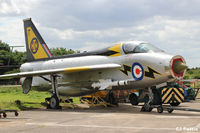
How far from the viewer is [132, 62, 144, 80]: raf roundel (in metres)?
13.0

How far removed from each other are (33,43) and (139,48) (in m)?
9.05

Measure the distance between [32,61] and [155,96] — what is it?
9.59 m

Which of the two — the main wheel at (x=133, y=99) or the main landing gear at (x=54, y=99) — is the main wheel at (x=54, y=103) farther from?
the main wheel at (x=133, y=99)

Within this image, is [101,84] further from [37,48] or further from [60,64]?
[37,48]

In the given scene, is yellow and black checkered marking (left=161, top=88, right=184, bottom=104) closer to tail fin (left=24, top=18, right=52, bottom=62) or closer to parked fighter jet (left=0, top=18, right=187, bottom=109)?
parked fighter jet (left=0, top=18, right=187, bottom=109)

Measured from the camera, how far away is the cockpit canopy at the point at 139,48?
13.2 meters

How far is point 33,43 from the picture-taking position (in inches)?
762

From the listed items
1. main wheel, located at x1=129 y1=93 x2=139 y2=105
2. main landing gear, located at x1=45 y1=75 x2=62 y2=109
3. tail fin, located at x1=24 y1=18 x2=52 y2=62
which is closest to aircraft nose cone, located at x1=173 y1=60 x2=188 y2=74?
main wheel, located at x1=129 y1=93 x2=139 y2=105

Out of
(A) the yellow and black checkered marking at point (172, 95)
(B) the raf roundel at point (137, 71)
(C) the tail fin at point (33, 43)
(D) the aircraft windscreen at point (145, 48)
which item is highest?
(C) the tail fin at point (33, 43)

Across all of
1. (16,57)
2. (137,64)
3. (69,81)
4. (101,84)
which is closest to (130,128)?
(137,64)

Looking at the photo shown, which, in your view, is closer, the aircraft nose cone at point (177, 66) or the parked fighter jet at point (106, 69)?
the aircraft nose cone at point (177, 66)

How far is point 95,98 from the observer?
17.2m

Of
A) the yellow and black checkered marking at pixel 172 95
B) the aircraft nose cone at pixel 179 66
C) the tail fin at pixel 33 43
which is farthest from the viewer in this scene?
the tail fin at pixel 33 43

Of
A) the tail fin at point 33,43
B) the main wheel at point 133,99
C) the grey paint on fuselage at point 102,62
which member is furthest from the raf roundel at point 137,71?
the tail fin at point 33,43
